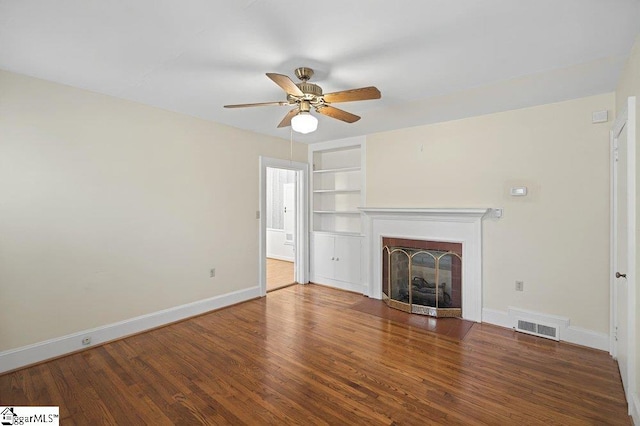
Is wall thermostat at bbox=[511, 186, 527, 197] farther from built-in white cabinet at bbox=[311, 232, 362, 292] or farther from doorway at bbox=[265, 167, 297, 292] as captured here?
doorway at bbox=[265, 167, 297, 292]

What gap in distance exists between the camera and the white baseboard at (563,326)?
290cm

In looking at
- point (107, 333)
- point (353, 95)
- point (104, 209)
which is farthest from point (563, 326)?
point (104, 209)

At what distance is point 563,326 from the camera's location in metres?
3.09

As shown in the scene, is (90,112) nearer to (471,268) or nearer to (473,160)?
Answer: (473,160)

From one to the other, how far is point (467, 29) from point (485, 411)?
8.35 ft

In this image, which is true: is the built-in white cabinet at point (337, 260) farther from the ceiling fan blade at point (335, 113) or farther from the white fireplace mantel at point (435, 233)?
the ceiling fan blade at point (335, 113)

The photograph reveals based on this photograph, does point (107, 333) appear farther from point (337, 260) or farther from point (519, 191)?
point (519, 191)

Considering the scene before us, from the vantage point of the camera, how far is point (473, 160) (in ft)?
12.2

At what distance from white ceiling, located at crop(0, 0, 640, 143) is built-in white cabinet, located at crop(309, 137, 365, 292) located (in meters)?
2.06

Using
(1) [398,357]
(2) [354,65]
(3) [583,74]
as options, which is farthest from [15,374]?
(3) [583,74]

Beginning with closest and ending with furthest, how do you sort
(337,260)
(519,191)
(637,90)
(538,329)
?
(637,90)
(538,329)
(519,191)
(337,260)

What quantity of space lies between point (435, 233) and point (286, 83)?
9.12ft

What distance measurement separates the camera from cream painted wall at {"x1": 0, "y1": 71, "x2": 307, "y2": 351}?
257 centimetres

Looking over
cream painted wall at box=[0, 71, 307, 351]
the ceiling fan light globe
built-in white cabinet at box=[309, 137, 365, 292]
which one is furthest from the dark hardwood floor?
the ceiling fan light globe
